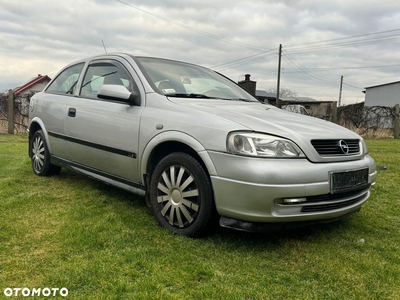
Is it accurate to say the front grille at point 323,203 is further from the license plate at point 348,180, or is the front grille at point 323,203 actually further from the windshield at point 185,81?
the windshield at point 185,81

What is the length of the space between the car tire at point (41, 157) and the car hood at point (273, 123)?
2.37m

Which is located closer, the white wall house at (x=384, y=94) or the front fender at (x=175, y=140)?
the front fender at (x=175, y=140)

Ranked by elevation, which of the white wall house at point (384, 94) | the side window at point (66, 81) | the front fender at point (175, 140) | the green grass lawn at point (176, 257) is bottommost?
the green grass lawn at point (176, 257)

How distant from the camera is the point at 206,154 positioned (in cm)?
265

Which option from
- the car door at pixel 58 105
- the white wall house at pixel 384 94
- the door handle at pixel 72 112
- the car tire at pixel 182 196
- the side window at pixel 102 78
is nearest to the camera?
the car tire at pixel 182 196

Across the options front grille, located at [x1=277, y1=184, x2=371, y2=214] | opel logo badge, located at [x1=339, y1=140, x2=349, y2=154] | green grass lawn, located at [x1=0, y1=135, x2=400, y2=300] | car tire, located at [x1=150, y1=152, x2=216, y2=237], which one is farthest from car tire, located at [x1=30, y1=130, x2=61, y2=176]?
opel logo badge, located at [x1=339, y1=140, x2=349, y2=154]

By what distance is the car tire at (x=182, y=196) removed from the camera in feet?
8.80

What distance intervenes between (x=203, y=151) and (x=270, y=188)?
580 mm

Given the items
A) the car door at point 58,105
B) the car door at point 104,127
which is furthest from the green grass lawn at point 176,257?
the car door at point 58,105

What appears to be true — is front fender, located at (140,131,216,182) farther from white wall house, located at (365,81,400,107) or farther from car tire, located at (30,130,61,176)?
white wall house, located at (365,81,400,107)

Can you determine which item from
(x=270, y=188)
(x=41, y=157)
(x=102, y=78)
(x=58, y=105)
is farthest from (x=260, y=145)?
(x=41, y=157)

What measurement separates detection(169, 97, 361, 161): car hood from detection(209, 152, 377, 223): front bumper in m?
0.18

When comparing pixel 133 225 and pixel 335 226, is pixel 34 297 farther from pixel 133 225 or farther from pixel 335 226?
pixel 335 226

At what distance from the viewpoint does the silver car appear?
2.50 m
